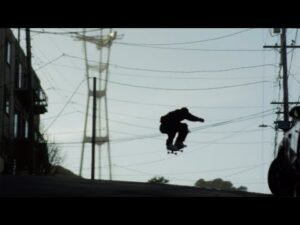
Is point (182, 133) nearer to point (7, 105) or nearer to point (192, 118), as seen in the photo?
point (192, 118)

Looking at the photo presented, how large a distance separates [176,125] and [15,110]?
1172 inches

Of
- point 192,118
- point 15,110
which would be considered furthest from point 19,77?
point 192,118

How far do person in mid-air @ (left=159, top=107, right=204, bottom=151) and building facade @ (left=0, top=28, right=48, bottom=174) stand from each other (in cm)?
2195

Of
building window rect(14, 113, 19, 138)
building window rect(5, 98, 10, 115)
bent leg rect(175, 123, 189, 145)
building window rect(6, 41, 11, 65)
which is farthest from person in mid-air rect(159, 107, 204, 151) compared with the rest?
building window rect(14, 113, 19, 138)

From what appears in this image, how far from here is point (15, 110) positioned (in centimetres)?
4531

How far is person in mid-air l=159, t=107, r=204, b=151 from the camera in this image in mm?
16859

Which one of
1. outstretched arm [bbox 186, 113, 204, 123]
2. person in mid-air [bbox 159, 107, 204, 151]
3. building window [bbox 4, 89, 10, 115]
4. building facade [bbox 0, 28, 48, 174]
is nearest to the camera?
outstretched arm [bbox 186, 113, 204, 123]

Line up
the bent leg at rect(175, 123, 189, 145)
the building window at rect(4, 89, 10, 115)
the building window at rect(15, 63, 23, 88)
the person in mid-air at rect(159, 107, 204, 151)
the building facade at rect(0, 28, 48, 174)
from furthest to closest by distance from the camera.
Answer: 1. the building window at rect(15, 63, 23, 88)
2. the building window at rect(4, 89, 10, 115)
3. the building facade at rect(0, 28, 48, 174)
4. the bent leg at rect(175, 123, 189, 145)
5. the person in mid-air at rect(159, 107, 204, 151)

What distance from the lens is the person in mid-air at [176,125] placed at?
1686 cm

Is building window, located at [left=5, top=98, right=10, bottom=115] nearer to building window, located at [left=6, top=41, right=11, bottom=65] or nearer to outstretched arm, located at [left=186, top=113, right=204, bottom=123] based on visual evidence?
building window, located at [left=6, top=41, right=11, bottom=65]

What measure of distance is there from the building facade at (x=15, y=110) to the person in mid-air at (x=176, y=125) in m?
21.9
